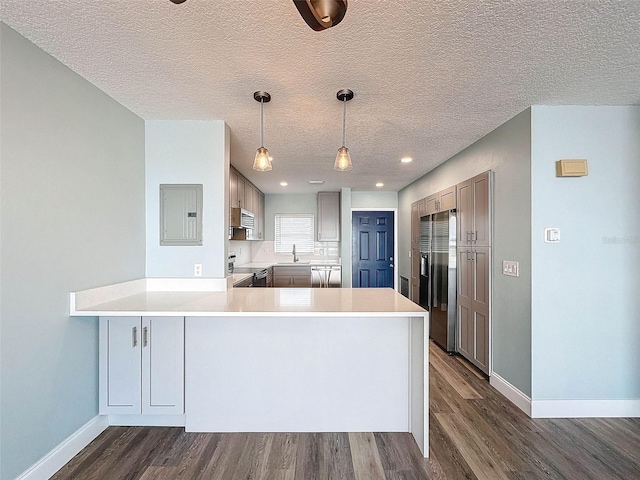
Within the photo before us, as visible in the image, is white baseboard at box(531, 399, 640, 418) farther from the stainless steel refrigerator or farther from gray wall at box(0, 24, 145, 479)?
gray wall at box(0, 24, 145, 479)

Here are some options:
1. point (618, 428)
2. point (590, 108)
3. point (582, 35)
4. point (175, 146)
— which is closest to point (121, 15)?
point (175, 146)

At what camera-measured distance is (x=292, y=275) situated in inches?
228

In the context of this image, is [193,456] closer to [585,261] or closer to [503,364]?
[503,364]

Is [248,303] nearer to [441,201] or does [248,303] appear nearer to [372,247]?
[441,201]

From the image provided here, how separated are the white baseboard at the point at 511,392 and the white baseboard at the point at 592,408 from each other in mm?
86

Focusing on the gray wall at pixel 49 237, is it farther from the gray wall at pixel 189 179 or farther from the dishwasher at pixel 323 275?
the dishwasher at pixel 323 275

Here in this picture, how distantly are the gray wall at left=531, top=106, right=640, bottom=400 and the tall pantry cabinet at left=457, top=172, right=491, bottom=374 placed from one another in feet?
1.84

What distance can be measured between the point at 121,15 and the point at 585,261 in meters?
3.17

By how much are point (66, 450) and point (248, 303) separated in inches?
50.9

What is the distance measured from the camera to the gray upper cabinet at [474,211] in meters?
3.02

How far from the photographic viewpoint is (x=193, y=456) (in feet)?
6.54

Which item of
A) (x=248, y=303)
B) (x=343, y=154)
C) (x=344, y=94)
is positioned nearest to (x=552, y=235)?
(x=343, y=154)

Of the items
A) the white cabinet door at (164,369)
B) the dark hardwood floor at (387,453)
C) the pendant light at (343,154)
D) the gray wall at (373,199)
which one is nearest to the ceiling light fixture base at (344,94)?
the pendant light at (343,154)

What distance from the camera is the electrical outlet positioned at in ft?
8.57
